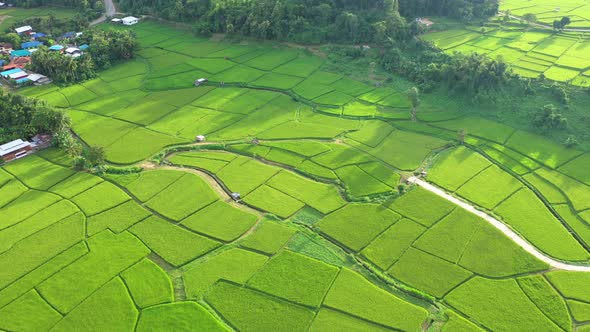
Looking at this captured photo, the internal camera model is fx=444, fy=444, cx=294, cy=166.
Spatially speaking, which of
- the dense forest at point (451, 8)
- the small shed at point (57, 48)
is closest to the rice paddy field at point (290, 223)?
the small shed at point (57, 48)

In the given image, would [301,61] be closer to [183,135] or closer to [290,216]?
[183,135]

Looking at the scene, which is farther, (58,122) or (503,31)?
(503,31)

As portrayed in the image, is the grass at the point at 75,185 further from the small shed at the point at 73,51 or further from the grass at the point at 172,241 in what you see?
the small shed at the point at 73,51

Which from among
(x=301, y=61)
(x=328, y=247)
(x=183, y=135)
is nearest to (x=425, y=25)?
(x=301, y=61)

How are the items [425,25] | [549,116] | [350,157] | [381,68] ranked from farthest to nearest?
1. [425,25]
2. [381,68]
3. [549,116]
4. [350,157]

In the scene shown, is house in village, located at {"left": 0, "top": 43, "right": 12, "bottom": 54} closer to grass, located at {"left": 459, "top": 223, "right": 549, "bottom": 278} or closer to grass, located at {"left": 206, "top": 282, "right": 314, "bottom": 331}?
grass, located at {"left": 206, "top": 282, "right": 314, "bottom": 331}

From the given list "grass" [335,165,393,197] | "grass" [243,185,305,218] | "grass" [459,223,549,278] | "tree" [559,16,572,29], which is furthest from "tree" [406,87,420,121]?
"tree" [559,16,572,29]
